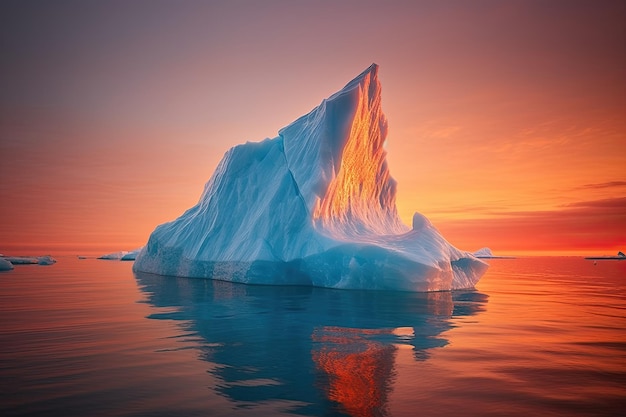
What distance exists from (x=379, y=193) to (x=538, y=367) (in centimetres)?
1849

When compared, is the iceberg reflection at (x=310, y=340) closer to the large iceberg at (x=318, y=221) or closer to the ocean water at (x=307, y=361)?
the ocean water at (x=307, y=361)

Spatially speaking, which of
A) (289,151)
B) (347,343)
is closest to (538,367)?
(347,343)

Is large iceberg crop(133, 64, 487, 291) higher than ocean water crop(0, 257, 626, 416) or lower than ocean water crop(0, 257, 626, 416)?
higher

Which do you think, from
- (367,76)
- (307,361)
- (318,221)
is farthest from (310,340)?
(367,76)

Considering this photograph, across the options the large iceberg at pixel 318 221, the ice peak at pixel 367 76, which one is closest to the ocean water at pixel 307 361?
the large iceberg at pixel 318 221

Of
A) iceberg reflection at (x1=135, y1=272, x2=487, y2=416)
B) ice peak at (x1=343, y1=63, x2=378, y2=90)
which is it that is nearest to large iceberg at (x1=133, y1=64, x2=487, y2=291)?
ice peak at (x1=343, y1=63, x2=378, y2=90)

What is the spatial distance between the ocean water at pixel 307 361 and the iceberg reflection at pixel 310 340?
0.10 ft

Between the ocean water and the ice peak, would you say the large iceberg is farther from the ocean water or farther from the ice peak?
the ocean water

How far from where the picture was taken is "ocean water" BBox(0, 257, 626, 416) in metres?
4.48

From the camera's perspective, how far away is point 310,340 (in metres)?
7.74

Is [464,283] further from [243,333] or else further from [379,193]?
[243,333]

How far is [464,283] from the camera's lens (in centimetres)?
2025

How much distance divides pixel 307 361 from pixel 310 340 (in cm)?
152

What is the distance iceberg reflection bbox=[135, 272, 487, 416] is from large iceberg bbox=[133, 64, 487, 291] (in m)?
2.62
